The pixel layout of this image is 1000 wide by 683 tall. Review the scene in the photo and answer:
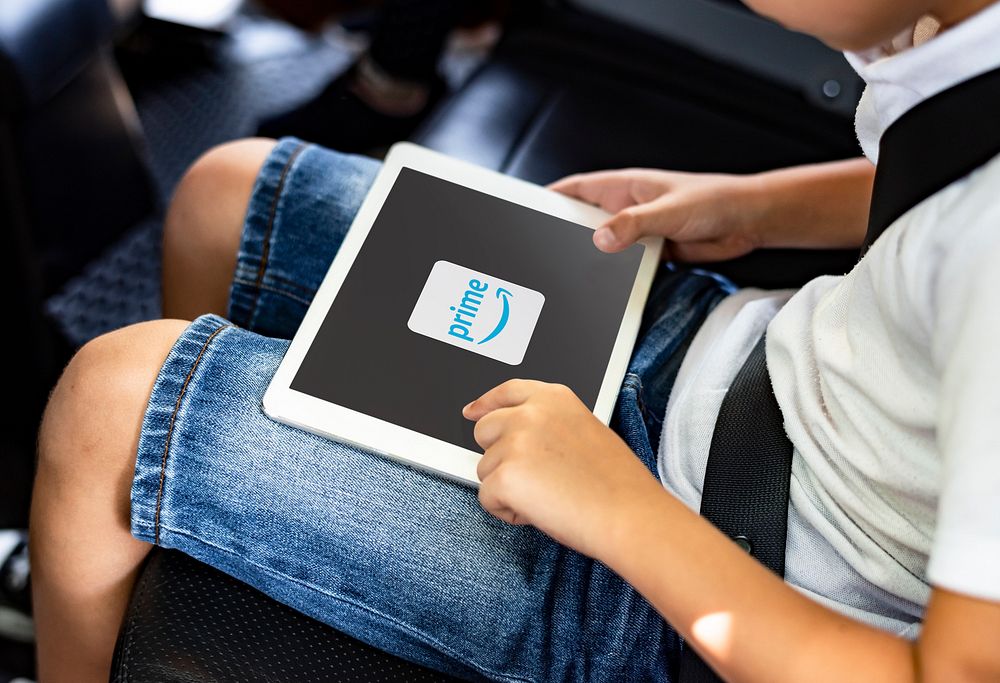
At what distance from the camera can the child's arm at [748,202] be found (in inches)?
29.7

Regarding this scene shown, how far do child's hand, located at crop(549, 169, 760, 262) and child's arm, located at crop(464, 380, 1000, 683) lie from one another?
0.19 meters

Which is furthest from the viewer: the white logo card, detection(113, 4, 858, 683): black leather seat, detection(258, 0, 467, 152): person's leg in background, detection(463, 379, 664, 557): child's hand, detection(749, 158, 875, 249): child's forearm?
detection(258, 0, 467, 152): person's leg in background

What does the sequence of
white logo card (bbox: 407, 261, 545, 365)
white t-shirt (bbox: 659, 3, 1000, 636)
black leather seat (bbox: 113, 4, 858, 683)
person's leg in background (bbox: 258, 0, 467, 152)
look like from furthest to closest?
person's leg in background (bbox: 258, 0, 467, 152) → black leather seat (bbox: 113, 4, 858, 683) → white logo card (bbox: 407, 261, 545, 365) → white t-shirt (bbox: 659, 3, 1000, 636)

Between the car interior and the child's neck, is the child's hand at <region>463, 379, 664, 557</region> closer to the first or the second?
the car interior

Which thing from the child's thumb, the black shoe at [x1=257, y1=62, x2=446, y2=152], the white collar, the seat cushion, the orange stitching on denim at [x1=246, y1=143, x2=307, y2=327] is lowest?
the black shoe at [x1=257, y1=62, x2=446, y2=152]

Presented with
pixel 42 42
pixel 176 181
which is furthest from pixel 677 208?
pixel 176 181

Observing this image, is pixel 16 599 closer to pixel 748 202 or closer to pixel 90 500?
pixel 90 500

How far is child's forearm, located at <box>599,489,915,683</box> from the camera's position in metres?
0.49

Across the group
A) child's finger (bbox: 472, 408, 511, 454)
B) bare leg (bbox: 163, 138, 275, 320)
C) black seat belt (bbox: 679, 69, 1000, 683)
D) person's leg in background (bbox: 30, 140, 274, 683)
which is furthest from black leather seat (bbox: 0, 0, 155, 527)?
black seat belt (bbox: 679, 69, 1000, 683)

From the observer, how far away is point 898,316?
1.66ft

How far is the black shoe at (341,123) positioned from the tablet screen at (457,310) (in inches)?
26.6

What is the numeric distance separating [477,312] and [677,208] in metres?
0.19

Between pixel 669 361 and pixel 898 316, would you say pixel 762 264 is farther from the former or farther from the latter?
pixel 898 316

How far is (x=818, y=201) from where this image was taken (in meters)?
0.77
